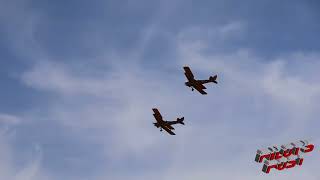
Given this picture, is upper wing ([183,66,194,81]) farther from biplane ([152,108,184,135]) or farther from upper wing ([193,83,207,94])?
biplane ([152,108,184,135])

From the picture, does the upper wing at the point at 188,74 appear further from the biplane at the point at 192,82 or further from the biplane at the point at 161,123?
the biplane at the point at 161,123

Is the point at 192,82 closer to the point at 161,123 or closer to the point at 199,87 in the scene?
the point at 199,87

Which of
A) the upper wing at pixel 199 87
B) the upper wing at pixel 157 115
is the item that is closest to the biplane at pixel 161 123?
the upper wing at pixel 157 115

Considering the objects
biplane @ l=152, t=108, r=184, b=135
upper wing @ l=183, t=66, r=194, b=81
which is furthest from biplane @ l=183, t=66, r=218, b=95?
biplane @ l=152, t=108, r=184, b=135

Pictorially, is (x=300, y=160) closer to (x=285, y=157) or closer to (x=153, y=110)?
(x=285, y=157)

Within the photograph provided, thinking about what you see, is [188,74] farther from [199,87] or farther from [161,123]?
[161,123]

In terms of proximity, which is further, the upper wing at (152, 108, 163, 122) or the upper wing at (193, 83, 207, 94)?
the upper wing at (152, 108, 163, 122)

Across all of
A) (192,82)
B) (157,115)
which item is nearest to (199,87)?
(192,82)

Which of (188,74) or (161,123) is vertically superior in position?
(188,74)

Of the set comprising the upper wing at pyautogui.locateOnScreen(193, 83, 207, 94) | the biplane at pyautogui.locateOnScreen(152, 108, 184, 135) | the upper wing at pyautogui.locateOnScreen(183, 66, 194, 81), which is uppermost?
the upper wing at pyautogui.locateOnScreen(183, 66, 194, 81)

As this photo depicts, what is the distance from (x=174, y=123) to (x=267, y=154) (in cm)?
3913

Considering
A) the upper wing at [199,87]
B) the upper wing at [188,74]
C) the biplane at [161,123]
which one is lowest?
the biplane at [161,123]

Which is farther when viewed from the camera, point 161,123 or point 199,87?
point 161,123

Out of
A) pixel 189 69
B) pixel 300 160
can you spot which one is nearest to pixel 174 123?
pixel 189 69
